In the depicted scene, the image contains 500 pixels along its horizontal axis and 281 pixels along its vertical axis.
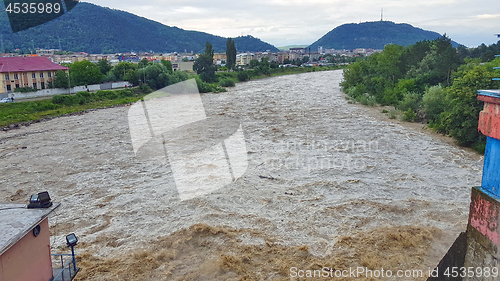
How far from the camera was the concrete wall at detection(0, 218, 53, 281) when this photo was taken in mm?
2753

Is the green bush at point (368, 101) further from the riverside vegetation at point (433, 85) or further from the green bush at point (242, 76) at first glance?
the green bush at point (242, 76)

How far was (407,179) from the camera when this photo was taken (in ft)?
33.1

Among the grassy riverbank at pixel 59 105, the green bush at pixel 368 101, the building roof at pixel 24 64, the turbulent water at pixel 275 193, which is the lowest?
the turbulent water at pixel 275 193

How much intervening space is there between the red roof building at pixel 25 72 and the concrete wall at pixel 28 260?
32.5 m

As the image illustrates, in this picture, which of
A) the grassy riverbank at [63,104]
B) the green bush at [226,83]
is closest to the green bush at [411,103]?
the grassy riverbank at [63,104]

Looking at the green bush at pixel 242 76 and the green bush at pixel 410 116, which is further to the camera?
the green bush at pixel 242 76

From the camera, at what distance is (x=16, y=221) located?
295 centimetres

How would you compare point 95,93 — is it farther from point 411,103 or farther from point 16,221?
point 16,221

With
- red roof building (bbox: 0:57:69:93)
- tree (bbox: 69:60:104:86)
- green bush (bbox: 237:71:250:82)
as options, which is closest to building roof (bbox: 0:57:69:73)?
red roof building (bbox: 0:57:69:93)

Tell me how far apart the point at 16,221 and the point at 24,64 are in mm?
35149

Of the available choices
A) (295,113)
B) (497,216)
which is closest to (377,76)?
(295,113)

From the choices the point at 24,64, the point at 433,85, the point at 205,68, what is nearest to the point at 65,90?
the point at 24,64

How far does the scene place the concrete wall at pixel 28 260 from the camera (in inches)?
108

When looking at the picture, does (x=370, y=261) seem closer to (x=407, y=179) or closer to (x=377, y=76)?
(x=407, y=179)
